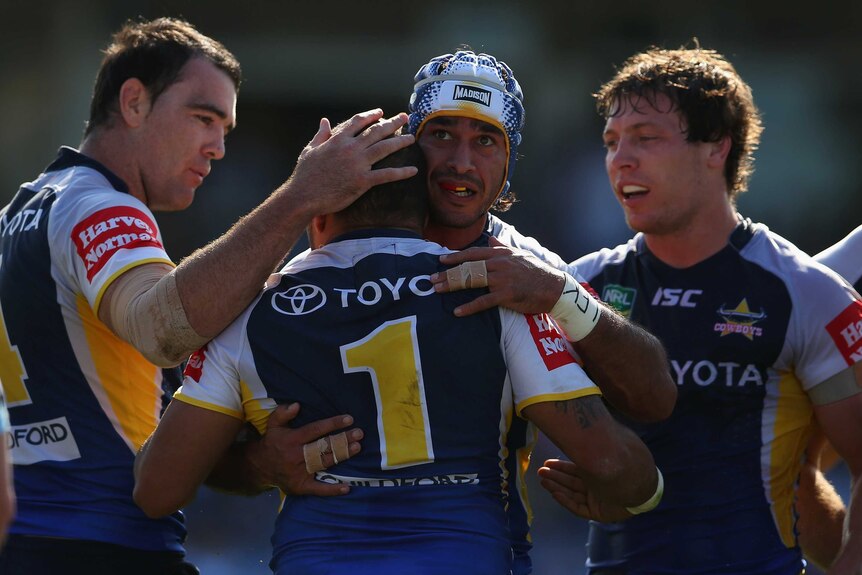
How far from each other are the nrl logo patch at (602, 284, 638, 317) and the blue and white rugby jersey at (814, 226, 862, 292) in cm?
76

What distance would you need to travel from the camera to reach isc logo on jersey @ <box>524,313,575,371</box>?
306cm

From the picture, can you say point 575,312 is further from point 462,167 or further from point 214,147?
point 214,147

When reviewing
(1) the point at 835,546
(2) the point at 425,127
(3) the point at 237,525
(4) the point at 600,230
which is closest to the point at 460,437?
(2) the point at 425,127

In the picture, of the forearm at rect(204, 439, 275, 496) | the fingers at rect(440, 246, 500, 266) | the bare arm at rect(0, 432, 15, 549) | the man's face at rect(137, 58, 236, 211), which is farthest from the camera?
the man's face at rect(137, 58, 236, 211)

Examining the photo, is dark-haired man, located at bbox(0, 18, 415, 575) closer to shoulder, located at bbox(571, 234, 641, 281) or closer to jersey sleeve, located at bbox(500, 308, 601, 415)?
jersey sleeve, located at bbox(500, 308, 601, 415)

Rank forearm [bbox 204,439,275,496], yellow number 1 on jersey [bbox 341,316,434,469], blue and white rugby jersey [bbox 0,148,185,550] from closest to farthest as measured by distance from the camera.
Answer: yellow number 1 on jersey [bbox 341,316,434,469], forearm [bbox 204,439,275,496], blue and white rugby jersey [bbox 0,148,185,550]

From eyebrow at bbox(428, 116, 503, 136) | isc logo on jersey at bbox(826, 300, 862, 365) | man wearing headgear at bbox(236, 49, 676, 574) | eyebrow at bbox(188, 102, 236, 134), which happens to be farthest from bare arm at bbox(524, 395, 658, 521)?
eyebrow at bbox(188, 102, 236, 134)

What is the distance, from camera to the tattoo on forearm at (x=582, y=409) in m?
3.04

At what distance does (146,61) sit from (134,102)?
0.18 metres

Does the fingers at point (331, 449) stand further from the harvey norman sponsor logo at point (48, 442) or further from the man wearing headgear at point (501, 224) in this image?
the harvey norman sponsor logo at point (48, 442)

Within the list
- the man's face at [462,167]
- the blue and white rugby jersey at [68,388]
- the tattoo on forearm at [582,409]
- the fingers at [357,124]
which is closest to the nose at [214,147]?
the blue and white rugby jersey at [68,388]

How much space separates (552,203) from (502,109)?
8.04 m

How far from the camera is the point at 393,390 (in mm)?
2984

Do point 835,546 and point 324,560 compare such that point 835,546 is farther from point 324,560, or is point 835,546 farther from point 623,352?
point 324,560
